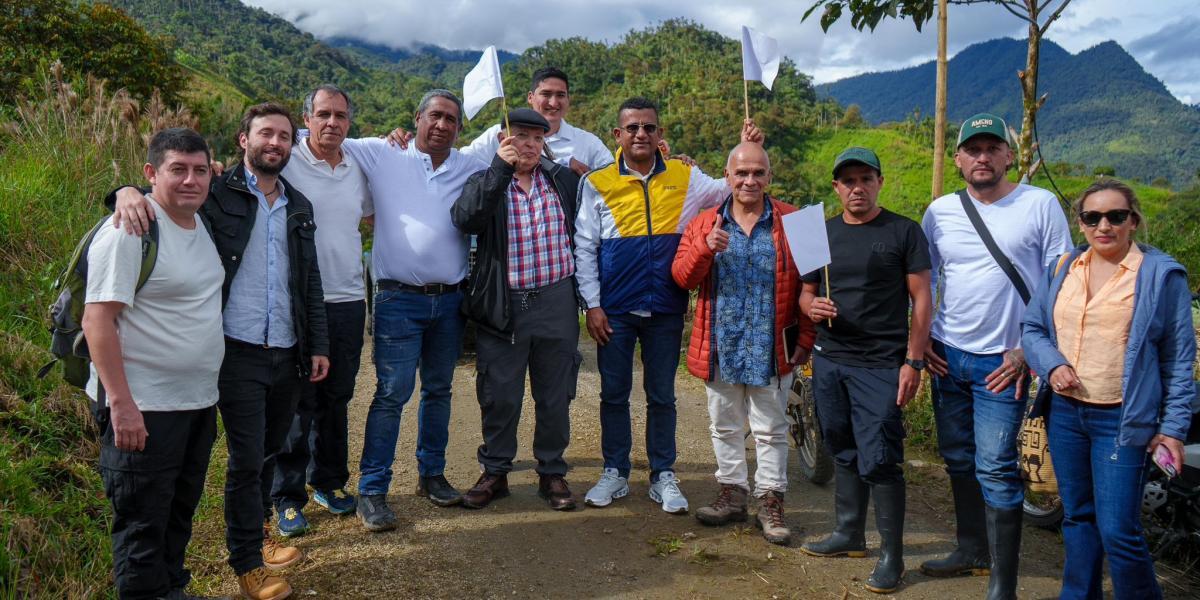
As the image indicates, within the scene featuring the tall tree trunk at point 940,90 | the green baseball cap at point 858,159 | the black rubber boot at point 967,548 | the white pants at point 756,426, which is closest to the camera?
the green baseball cap at point 858,159

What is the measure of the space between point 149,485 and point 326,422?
1299mm

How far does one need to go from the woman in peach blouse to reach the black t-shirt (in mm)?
551

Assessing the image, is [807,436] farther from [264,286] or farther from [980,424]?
[264,286]

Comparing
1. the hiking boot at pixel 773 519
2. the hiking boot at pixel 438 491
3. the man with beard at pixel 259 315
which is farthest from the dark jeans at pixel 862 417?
the man with beard at pixel 259 315

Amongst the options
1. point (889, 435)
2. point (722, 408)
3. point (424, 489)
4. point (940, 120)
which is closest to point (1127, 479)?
point (889, 435)

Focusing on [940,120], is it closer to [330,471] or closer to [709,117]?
[330,471]

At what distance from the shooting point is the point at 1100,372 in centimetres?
277

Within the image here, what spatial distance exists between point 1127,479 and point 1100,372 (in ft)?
1.20

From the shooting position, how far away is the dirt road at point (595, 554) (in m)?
3.47

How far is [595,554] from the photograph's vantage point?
3816mm

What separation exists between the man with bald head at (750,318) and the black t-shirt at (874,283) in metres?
0.35

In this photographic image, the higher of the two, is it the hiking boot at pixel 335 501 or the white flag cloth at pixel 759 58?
the white flag cloth at pixel 759 58

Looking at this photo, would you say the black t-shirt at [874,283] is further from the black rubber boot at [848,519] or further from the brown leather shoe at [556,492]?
the brown leather shoe at [556,492]

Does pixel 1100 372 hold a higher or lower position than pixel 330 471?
higher
